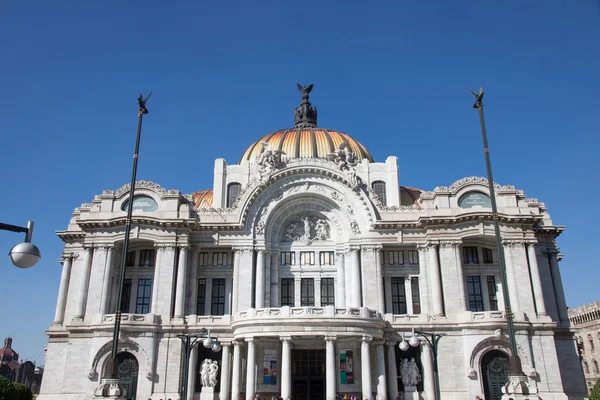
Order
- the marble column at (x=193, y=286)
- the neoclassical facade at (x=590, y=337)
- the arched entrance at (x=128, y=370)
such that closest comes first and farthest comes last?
the arched entrance at (x=128, y=370)
the marble column at (x=193, y=286)
the neoclassical facade at (x=590, y=337)

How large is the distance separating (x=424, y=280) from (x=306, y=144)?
20.5 m

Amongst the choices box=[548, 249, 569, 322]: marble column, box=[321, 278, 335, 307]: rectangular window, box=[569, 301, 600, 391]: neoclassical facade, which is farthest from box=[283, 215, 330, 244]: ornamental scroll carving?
box=[569, 301, 600, 391]: neoclassical facade

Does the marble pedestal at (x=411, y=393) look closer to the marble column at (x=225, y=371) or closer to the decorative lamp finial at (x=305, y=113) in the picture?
the marble column at (x=225, y=371)

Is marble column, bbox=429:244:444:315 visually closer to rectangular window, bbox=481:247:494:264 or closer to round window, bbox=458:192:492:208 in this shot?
round window, bbox=458:192:492:208

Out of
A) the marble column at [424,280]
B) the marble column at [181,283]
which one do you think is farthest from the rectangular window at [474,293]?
the marble column at [181,283]

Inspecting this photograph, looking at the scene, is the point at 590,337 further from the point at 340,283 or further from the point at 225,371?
the point at 225,371

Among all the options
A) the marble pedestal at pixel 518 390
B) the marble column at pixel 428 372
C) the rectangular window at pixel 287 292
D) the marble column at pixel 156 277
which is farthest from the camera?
the rectangular window at pixel 287 292

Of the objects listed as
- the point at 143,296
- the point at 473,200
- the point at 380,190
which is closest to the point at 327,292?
the point at 380,190

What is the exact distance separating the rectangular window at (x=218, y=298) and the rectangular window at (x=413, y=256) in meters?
16.9

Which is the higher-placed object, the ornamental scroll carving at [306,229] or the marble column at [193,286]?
the ornamental scroll carving at [306,229]

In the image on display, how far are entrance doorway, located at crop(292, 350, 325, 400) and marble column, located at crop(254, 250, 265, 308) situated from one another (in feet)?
16.8

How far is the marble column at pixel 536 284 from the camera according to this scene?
4281 centimetres

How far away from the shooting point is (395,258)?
4722 centimetres

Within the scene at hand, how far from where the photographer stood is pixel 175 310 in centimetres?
4344
